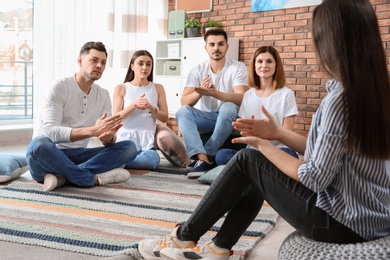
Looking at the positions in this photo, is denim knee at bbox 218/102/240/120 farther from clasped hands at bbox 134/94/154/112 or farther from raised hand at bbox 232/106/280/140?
raised hand at bbox 232/106/280/140

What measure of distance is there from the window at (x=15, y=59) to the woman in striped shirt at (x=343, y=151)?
4.61 metres

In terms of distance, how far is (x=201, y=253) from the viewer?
5.51 ft

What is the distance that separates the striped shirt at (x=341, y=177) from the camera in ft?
4.30

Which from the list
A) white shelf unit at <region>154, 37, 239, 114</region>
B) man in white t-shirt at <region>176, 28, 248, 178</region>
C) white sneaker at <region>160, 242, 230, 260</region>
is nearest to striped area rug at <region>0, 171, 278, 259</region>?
white sneaker at <region>160, 242, 230, 260</region>

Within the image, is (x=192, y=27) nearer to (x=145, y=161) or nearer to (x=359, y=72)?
(x=145, y=161)

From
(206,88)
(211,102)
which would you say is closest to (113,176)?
(206,88)

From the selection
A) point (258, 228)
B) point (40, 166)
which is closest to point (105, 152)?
point (40, 166)

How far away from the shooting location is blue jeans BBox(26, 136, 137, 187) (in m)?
2.87

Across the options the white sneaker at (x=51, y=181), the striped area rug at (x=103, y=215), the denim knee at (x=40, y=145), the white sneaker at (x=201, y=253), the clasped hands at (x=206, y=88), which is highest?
the clasped hands at (x=206, y=88)

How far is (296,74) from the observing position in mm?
5219

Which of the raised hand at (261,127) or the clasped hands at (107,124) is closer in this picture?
the raised hand at (261,127)

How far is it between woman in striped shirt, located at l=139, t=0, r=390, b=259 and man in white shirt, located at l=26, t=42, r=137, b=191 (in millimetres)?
1511

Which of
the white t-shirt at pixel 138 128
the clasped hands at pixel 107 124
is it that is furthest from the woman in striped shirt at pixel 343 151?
the white t-shirt at pixel 138 128

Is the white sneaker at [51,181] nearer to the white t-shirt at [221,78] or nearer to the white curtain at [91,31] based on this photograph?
the white t-shirt at [221,78]
